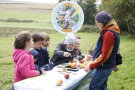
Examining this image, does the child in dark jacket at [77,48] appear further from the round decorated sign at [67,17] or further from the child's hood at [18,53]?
the child's hood at [18,53]

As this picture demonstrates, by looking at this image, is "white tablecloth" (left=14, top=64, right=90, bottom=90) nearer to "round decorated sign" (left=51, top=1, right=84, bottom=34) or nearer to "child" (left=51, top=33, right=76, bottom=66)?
"child" (left=51, top=33, right=76, bottom=66)

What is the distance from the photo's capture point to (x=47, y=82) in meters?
2.45

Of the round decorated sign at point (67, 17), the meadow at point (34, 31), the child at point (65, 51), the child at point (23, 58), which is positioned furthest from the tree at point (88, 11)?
the child at point (23, 58)

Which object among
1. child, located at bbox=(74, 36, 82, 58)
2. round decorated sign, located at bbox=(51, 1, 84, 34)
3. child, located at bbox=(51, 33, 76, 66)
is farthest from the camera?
round decorated sign, located at bbox=(51, 1, 84, 34)

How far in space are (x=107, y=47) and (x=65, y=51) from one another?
1117 mm

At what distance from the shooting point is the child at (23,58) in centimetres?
243

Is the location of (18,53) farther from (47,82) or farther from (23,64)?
(47,82)

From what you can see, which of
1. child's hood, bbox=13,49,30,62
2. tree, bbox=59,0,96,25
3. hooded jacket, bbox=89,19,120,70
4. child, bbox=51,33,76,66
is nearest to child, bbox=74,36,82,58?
child, bbox=51,33,76,66

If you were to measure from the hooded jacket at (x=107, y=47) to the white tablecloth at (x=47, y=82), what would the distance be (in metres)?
0.36

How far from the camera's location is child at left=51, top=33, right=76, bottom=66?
3401mm

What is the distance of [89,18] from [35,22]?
36.4ft

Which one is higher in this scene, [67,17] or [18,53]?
[67,17]

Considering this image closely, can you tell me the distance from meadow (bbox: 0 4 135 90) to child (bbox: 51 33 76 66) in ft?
5.35

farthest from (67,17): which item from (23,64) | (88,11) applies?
(88,11)
